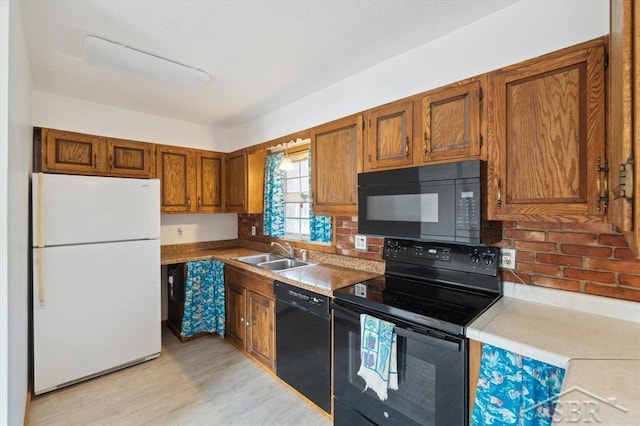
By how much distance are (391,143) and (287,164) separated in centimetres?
135

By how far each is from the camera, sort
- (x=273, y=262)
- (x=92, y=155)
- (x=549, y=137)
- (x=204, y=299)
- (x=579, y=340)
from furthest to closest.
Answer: (x=204, y=299) → (x=273, y=262) → (x=92, y=155) → (x=549, y=137) → (x=579, y=340)

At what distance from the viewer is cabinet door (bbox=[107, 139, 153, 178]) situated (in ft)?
9.28

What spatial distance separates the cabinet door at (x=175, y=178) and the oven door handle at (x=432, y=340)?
266cm

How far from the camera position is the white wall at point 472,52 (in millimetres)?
1340

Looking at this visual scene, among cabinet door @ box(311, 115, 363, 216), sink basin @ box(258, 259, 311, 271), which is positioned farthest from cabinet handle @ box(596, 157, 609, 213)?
sink basin @ box(258, 259, 311, 271)

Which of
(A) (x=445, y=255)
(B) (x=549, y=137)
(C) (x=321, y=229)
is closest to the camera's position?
(B) (x=549, y=137)

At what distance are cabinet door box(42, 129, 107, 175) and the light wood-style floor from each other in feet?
5.86

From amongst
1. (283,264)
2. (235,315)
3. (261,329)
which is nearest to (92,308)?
(235,315)

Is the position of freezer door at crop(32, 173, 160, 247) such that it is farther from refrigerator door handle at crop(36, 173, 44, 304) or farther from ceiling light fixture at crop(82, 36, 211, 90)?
ceiling light fixture at crop(82, 36, 211, 90)

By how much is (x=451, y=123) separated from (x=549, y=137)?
1.50ft

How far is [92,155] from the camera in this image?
273cm

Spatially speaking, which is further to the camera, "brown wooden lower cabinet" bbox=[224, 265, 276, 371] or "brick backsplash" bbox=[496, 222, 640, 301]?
"brown wooden lower cabinet" bbox=[224, 265, 276, 371]

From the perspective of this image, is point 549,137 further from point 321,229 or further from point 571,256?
point 321,229

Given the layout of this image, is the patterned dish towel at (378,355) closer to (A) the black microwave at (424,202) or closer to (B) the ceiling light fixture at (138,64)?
(A) the black microwave at (424,202)
